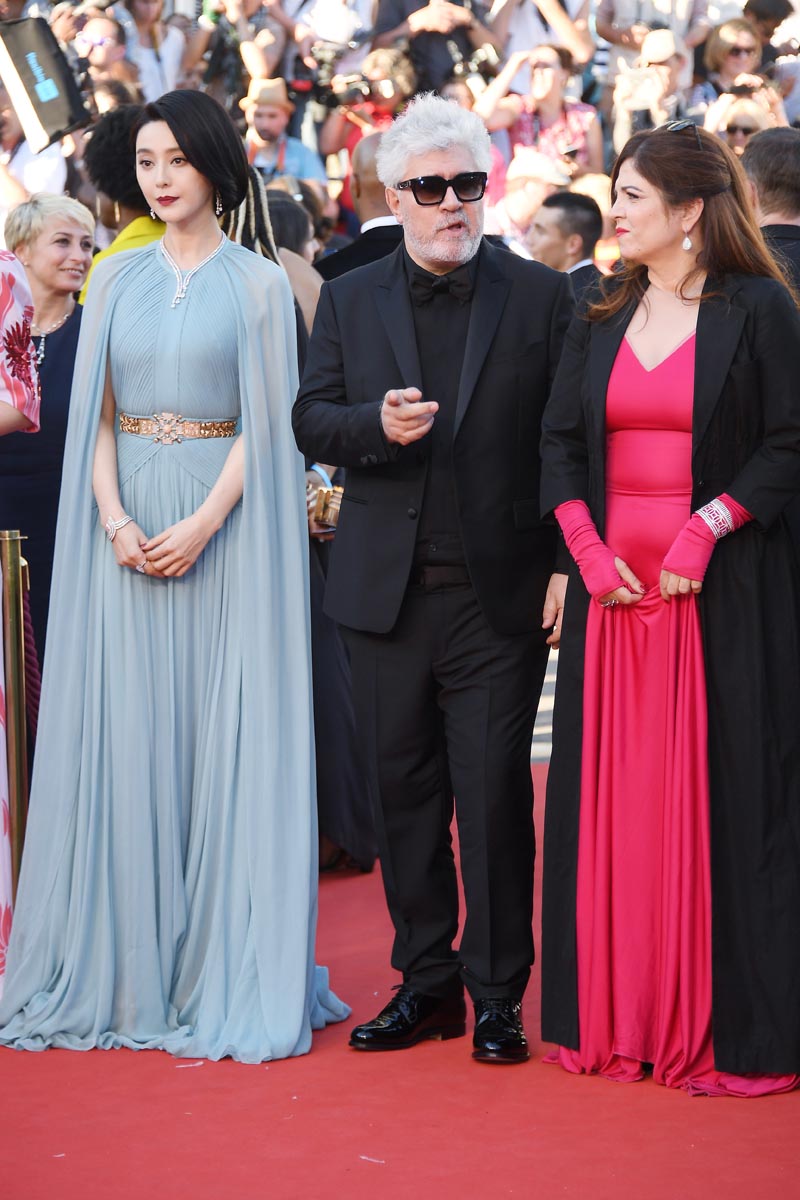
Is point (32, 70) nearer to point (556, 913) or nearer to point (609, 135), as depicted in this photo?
point (609, 135)

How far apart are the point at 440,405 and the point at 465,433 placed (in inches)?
4.0

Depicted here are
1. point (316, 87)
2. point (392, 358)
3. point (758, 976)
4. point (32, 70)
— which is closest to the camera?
point (758, 976)

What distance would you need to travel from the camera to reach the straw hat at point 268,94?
32.7 feet

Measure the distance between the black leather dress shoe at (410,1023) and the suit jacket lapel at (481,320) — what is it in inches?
54.3

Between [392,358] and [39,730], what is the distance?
1.31 meters

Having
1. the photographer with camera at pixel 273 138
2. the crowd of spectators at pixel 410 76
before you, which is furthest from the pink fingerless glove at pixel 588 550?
the photographer with camera at pixel 273 138

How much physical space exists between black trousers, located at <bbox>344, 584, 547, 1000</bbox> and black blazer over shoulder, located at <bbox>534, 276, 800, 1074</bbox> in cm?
48

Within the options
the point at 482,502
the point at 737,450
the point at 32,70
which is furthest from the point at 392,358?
the point at 32,70

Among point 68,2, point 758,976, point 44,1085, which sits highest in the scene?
point 68,2

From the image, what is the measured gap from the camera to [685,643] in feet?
12.3

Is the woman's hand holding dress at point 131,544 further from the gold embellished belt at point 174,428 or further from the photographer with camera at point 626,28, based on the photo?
the photographer with camera at point 626,28

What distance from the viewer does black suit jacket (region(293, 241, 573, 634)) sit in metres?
3.89

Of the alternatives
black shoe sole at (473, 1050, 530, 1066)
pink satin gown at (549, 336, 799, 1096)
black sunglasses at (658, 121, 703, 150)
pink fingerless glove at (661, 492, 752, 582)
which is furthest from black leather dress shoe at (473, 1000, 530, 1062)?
black sunglasses at (658, 121, 703, 150)

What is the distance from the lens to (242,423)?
4113 mm
